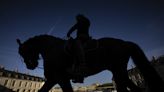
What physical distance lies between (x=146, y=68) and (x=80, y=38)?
2192 millimetres

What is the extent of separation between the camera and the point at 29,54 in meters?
5.72

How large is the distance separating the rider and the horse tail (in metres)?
1.45

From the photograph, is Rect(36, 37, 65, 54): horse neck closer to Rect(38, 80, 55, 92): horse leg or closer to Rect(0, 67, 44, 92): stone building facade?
Rect(38, 80, 55, 92): horse leg

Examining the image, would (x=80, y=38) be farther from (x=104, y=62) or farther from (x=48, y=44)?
(x=48, y=44)

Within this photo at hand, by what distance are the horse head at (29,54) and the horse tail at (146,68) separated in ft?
11.4

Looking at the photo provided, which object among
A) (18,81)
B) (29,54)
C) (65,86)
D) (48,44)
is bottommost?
(65,86)

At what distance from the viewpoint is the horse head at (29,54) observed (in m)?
5.69

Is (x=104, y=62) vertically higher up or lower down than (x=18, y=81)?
lower down

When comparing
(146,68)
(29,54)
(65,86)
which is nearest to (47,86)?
(65,86)

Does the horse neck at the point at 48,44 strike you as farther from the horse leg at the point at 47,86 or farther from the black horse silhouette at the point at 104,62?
the horse leg at the point at 47,86

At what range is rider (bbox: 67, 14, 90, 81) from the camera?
4449 mm

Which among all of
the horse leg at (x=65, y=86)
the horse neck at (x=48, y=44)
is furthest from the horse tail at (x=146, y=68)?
the horse neck at (x=48, y=44)

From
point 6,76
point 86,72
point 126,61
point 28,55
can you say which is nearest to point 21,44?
point 28,55

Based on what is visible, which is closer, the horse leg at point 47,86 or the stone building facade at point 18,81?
the horse leg at point 47,86
